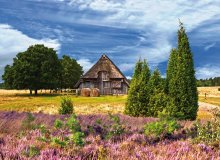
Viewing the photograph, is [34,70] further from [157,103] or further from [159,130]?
[159,130]

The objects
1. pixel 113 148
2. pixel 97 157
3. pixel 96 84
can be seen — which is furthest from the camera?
pixel 96 84

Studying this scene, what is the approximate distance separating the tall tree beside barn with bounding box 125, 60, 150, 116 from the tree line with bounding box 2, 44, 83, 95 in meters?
58.5

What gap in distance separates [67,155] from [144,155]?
35.0 inches

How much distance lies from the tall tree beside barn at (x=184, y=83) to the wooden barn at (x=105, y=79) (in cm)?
5128

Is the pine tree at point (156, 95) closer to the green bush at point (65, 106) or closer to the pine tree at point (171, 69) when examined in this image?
the pine tree at point (171, 69)

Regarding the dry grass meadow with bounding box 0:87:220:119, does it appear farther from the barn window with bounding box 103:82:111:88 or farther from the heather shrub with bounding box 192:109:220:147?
the barn window with bounding box 103:82:111:88

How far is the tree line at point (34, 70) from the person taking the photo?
77.1m

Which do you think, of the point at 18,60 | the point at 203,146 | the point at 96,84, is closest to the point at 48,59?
the point at 18,60

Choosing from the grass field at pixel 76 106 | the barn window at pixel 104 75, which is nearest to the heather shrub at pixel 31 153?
the grass field at pixel 76 106

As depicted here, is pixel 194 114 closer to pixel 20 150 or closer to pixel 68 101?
pixel 68 101

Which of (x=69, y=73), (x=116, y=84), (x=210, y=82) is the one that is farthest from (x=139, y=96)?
(x=210, y=82)

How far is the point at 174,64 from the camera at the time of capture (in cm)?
1986

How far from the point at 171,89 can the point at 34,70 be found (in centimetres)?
6167

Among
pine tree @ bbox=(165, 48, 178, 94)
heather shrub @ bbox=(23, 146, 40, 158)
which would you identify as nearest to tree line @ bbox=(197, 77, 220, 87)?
pine tree @ bbox=(165, 48, 178, 94)
